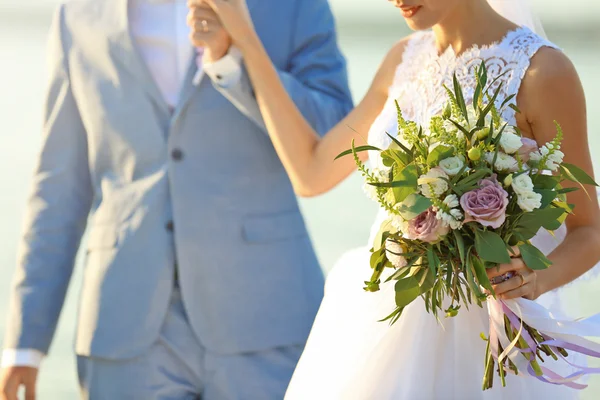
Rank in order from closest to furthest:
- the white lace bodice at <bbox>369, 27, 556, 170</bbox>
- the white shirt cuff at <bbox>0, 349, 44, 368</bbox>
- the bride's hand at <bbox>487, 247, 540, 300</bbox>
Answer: the bride's hand at <bbox>487, 247, 540, 300</bbox>
the white lace bodice at <bbox>369, 27, 556, 170</bbox>
the white shirt cuff at <bbox>0, 349, 44, 368</bbox>

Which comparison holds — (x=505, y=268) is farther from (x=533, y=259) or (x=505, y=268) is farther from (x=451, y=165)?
(x=451, y=165)

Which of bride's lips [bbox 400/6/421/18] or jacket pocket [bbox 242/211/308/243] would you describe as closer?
bride's lips [bbox 400/6/421/18]

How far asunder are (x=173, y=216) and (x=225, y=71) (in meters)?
0.44

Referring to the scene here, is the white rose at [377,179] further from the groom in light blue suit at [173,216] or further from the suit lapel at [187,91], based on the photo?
the suit lapel at [187,91]

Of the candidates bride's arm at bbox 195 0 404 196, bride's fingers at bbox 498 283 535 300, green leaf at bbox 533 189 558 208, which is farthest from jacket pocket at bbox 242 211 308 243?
green leaf at bbox 533 189 558 208

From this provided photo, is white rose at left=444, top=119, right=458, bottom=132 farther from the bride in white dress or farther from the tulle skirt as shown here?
the tulle skirt

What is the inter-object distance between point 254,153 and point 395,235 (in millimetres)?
998

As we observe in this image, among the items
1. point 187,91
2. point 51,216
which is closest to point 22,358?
point 51,216

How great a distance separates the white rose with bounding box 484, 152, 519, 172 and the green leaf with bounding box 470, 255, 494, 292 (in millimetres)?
188

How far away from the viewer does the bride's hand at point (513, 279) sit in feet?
9.02

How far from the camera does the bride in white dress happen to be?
9.75ft

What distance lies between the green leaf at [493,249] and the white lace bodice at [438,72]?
419 millimetres

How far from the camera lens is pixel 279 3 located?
3764 millimetres

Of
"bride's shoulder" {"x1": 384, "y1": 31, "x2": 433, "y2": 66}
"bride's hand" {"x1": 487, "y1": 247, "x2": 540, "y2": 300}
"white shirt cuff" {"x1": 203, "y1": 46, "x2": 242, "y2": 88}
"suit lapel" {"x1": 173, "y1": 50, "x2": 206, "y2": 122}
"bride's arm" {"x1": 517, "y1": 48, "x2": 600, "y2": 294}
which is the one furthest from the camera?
"suit lapel" {"x1": 173, "y1": 50, "x2": 206, "y2": 122}
